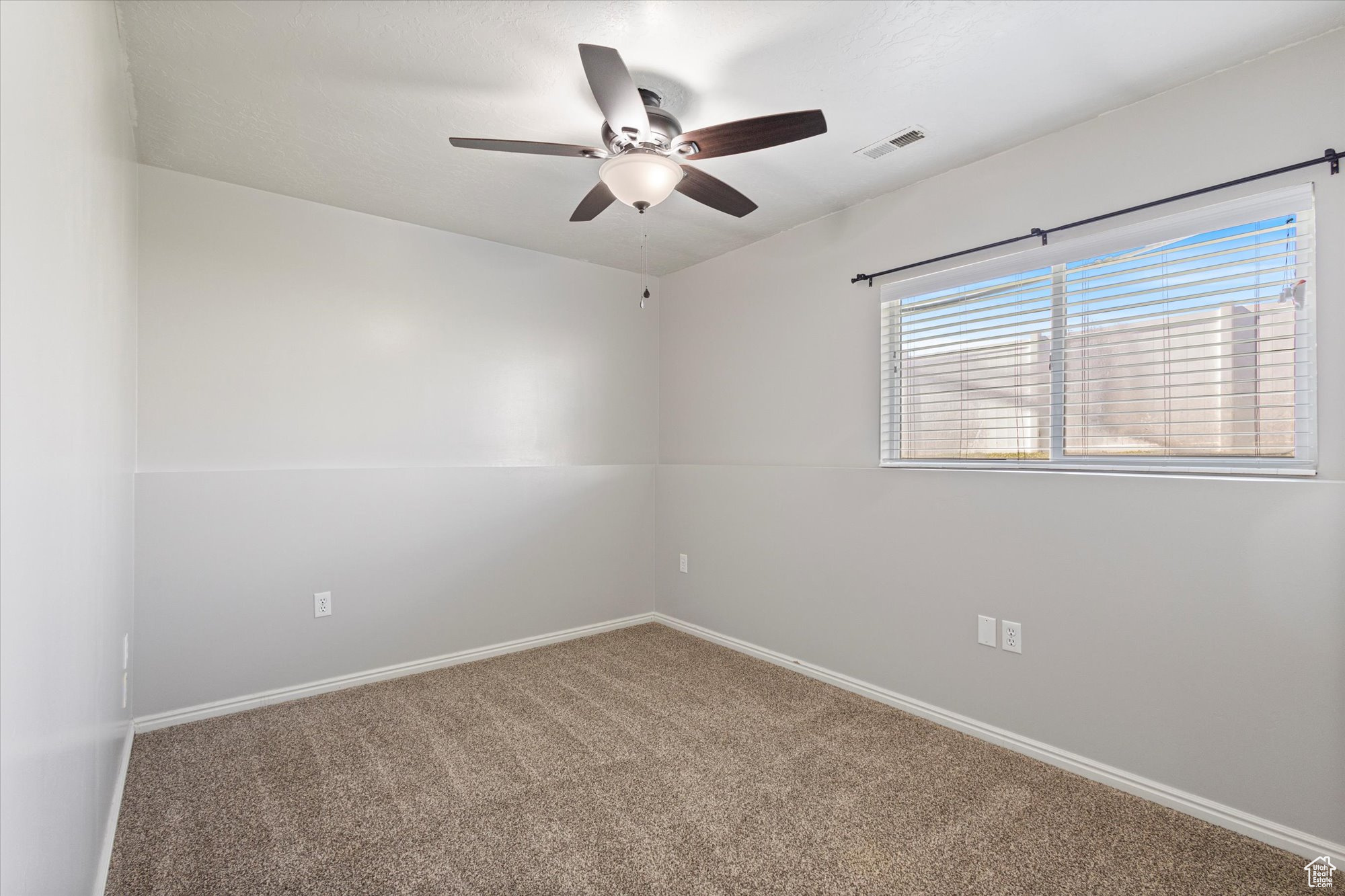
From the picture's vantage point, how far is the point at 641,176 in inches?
85.0

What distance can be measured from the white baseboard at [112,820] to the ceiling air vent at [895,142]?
11.0ft

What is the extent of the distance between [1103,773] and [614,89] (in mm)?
2730

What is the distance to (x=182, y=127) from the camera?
2.37 m

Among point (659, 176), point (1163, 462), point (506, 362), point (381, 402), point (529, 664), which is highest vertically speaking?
point (659, 176)

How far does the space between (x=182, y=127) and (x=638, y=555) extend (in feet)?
10.3

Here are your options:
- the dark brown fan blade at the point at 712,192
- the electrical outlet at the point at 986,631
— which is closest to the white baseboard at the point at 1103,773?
the electrical outlet at the point at 986,631

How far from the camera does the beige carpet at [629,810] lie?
5.64 feet

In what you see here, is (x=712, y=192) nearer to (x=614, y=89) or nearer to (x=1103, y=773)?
(x=614, y=89)

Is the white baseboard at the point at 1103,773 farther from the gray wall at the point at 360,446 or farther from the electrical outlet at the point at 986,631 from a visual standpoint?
the gray wall at the point at 360,446

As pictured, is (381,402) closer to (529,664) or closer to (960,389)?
(529,664)

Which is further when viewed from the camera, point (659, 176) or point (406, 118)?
point (406, 118)

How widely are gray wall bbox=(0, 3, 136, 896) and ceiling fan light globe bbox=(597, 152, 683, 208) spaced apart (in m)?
1.33

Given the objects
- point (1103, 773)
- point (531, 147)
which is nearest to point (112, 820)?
point (531, 147)

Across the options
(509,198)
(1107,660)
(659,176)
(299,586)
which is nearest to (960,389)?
(1107,660)
